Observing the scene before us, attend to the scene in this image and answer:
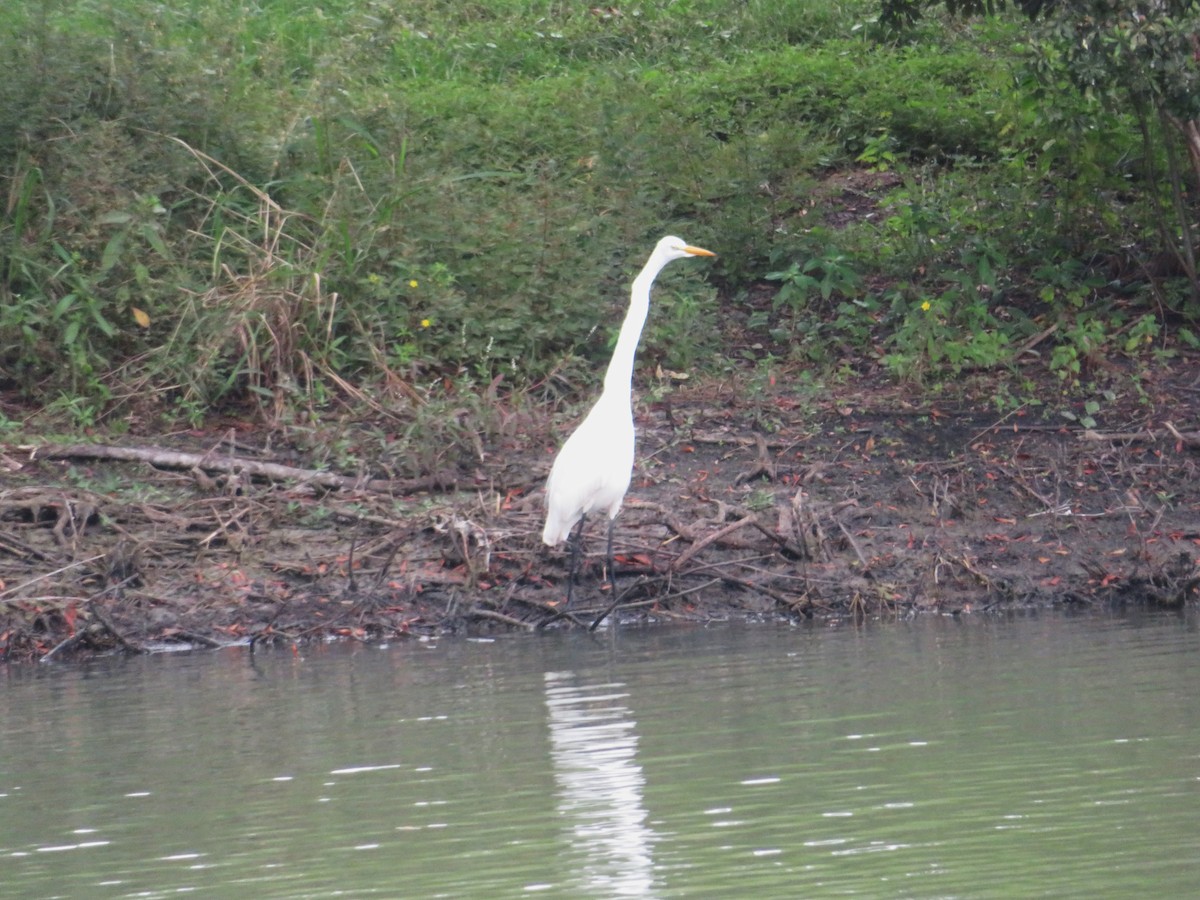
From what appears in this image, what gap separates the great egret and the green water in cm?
95

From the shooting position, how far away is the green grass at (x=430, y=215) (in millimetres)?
11148

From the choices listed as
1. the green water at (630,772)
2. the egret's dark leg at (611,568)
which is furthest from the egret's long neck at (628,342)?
the green water at (630,772)

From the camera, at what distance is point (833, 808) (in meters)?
4.78

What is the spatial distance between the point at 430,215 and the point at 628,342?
3096 millimetres

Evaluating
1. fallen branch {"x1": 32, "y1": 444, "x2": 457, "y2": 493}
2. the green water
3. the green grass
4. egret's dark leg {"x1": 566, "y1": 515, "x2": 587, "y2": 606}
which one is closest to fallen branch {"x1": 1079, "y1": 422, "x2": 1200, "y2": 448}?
the green grass

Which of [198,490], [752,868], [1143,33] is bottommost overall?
[752,868]

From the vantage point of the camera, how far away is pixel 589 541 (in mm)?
9445

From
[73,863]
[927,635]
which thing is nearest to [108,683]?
[73,863]

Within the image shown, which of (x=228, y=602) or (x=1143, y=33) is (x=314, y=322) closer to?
(x=228, y=602)

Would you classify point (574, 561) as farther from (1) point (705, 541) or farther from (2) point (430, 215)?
(2) point (430, 215)

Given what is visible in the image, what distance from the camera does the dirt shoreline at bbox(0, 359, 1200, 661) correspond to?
29.2 feet

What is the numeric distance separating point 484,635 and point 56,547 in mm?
2405

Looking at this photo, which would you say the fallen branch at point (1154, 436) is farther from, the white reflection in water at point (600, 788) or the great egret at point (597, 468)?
the white reflection in water at point (600, 788)

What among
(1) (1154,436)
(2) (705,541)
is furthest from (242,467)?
(1) (1154,436)
